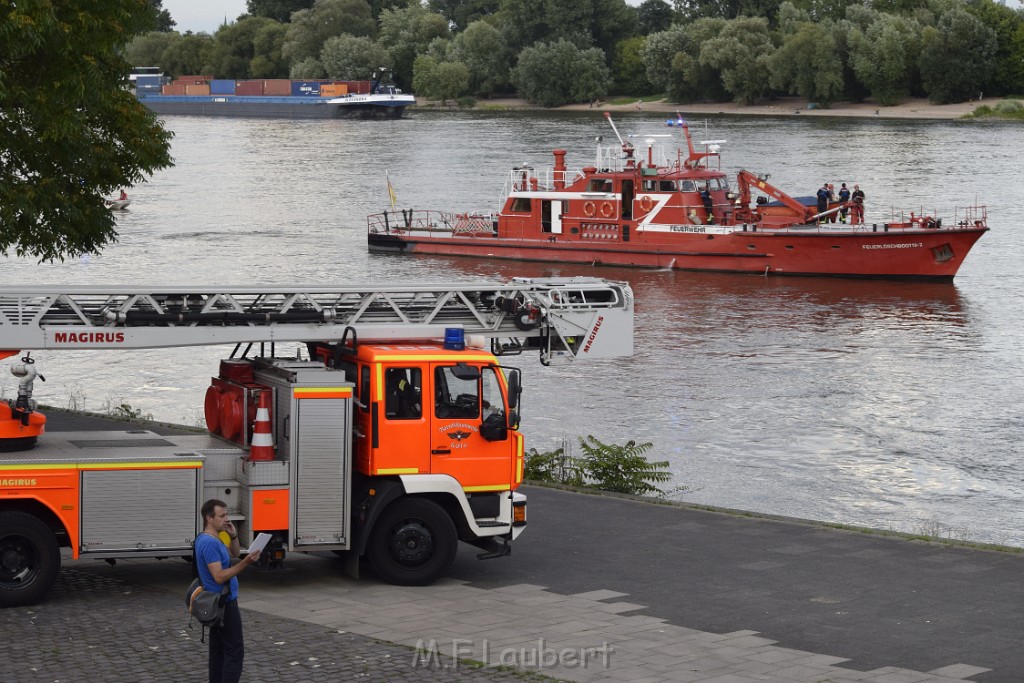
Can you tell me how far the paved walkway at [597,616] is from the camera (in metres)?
11.6

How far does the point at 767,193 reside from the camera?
52.0 meters

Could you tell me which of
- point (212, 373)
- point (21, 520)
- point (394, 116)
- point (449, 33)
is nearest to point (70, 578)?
point (21, 520)

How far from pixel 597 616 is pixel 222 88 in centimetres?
17643

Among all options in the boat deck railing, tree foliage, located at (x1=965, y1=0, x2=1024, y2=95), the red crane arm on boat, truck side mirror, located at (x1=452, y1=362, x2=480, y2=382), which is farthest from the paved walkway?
tree foliage, located at (x1=965, y1=0, x2=1024, y2=95)

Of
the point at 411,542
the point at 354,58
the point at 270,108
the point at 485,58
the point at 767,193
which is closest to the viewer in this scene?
the point at 411,542

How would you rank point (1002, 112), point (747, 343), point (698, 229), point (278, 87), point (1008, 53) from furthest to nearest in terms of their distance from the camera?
1. point (278, 87)
2. point (1008, 53)
3. point (1002, 112)
4. point (698, 229)
5. point (747, 343)

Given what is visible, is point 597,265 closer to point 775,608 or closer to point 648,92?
point 775,608

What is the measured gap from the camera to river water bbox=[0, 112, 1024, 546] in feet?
79.4

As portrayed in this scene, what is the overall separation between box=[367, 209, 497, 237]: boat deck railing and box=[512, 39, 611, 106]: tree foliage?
9100 centimetres

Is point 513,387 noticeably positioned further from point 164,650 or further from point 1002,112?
point 1002,112

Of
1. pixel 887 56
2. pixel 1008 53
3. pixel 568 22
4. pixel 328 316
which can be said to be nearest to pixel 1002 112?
pixel 1008 53

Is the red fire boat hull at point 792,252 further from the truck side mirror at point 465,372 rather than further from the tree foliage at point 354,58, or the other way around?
the tree foliage at point 354,58

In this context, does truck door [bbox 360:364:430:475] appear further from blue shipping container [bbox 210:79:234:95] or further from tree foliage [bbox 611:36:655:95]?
blue shipping container [bbox 210:79:234:95]

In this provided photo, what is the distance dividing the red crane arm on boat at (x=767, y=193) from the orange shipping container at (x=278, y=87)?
128 m
